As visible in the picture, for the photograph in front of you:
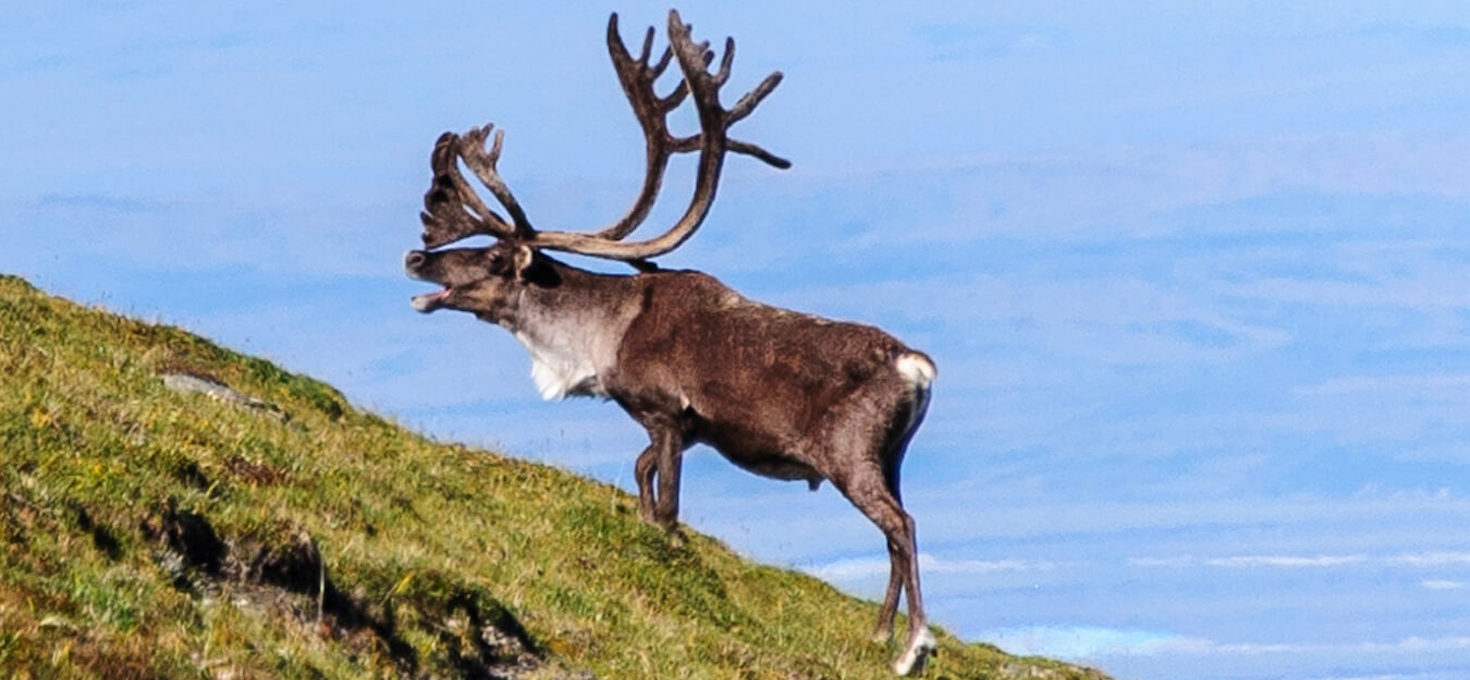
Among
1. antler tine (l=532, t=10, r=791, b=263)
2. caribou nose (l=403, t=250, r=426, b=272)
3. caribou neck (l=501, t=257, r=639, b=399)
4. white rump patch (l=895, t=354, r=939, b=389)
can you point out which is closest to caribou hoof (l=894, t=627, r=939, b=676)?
white rump patch (l=895, t=354, r=939, b=389)

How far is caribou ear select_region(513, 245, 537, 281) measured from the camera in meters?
20.1

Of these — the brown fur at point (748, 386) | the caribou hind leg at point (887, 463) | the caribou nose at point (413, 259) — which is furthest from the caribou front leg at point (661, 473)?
the caribou nose at point (413, 259)

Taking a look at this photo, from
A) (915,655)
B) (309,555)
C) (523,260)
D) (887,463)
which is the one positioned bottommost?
(309,555)

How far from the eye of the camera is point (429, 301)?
67.5ft

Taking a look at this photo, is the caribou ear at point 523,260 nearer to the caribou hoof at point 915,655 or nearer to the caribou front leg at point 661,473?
the caribou front leg at point 661,473

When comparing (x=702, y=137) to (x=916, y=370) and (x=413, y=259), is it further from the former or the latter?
(x=916, y=370)

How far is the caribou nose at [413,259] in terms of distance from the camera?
2053cm

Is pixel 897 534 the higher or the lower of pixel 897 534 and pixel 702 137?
the lower

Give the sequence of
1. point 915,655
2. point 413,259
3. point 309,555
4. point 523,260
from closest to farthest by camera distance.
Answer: point 309,555
point 915,655
point 523,260
point 413,259

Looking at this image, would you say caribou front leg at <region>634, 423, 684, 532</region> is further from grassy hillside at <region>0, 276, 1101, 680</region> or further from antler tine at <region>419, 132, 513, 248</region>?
antler tine at <region>419, 132, 513, 248</region>

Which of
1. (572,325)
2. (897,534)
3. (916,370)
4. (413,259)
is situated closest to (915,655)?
(897,534)

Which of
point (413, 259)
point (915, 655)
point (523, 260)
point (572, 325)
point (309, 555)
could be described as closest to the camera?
point (309, 555)

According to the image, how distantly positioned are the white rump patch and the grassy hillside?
1.83 m

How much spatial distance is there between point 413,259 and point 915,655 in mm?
6217
